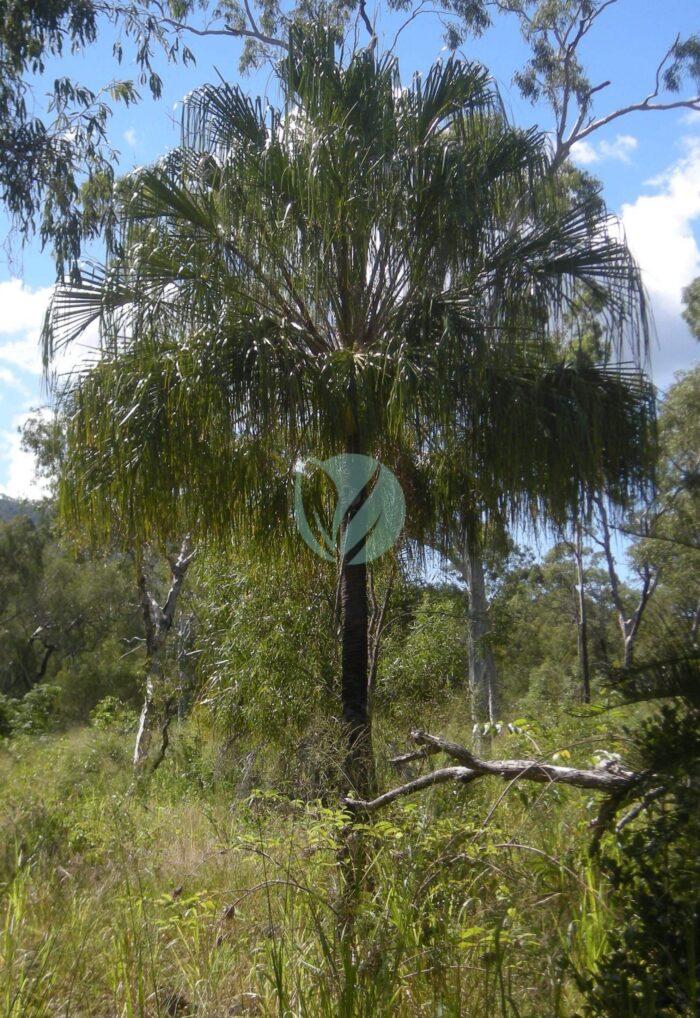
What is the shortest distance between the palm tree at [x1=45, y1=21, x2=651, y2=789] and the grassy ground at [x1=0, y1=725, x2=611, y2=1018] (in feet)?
3.53

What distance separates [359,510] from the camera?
6.03 metres

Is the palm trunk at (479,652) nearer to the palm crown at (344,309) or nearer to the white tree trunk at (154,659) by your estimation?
the white tree trunk at (154,659)

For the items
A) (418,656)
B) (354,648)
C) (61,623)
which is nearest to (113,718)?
(418,656)

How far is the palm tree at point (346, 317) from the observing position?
5.37m

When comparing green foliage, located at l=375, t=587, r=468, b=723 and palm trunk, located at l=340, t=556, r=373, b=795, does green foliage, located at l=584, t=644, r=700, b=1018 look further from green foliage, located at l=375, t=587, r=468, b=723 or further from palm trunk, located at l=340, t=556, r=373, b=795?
green foliage, located at l=375, t=587, r=468, b=723

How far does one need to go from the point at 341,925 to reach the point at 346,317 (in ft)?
12.4

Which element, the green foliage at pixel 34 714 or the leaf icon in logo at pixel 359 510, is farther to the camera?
the green foliage at pixel 34 714

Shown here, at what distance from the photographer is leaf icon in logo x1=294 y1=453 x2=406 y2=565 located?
19.2 feet

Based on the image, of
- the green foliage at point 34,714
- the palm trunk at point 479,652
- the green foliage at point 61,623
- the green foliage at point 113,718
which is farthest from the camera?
the green foliage at point 61,623

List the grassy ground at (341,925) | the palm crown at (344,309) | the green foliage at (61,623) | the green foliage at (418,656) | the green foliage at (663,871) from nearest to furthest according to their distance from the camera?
the green foliage at (663,871), the grassy ground at (341,925), the palm crown at (344,309), the green foliage at (418,656), the green foliage at (61,623)

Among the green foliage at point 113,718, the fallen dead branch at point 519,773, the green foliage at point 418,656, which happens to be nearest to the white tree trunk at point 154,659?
the green foliage at point 113,718

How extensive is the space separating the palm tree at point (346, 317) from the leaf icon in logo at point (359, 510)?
9 centimetres

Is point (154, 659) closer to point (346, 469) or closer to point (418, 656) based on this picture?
point (418, 656)

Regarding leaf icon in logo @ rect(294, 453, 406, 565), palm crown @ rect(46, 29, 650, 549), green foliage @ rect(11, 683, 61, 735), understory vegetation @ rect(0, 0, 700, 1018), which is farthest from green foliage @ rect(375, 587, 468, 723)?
green foliage @ rect(11, 683, 61, 735)
